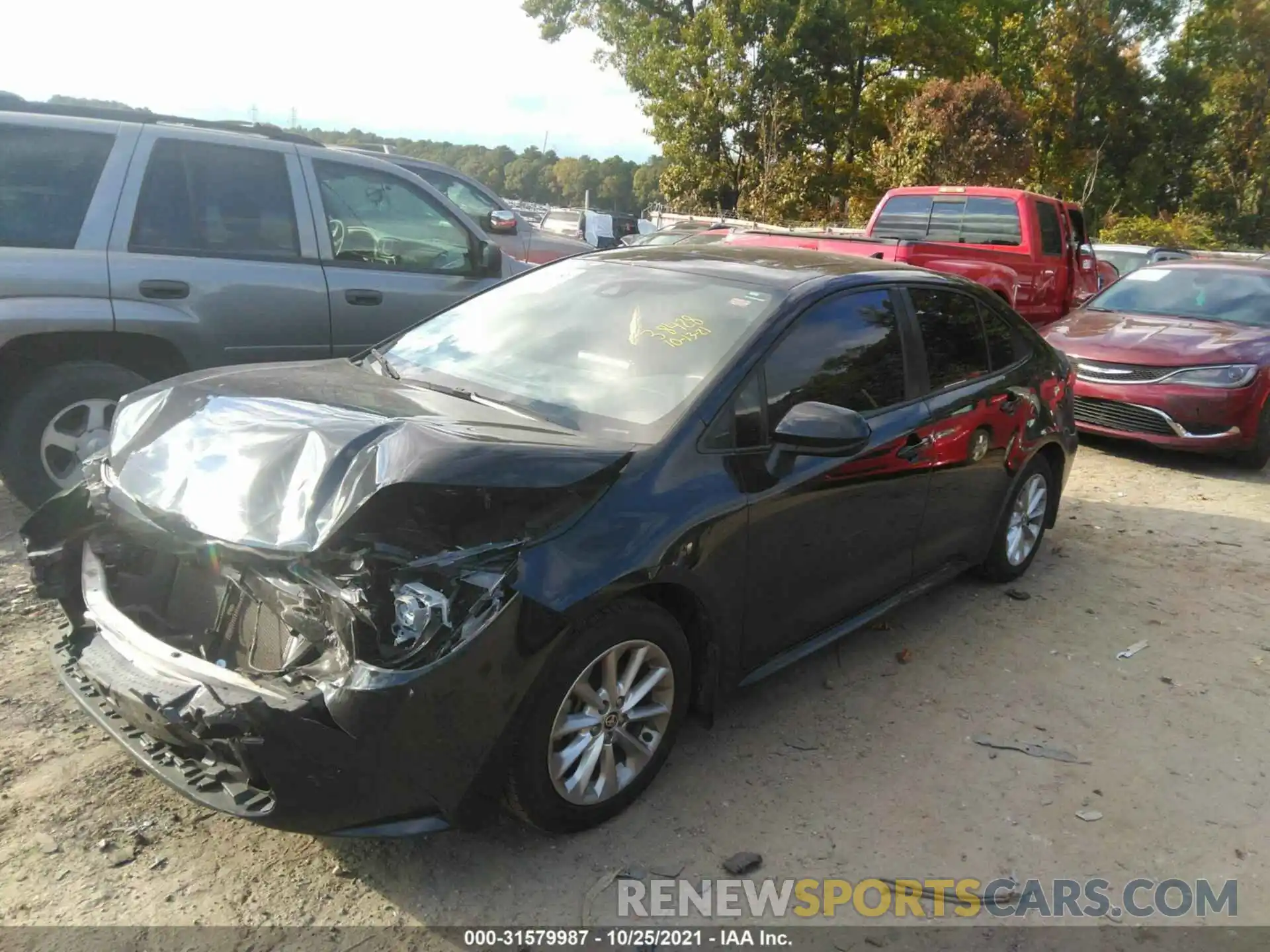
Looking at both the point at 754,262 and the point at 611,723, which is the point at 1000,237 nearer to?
the point at 754,262

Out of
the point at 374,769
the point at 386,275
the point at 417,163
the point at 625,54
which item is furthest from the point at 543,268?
the point at 625,54

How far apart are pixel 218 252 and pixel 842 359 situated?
3.40 meters

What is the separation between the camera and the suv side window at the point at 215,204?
485 cm

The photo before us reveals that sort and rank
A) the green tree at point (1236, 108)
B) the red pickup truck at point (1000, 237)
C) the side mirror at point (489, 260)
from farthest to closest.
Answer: the green tree at point (1236, 108) < the red pickup truck at point (1000, 237) < the side mirror at point (489, 260)

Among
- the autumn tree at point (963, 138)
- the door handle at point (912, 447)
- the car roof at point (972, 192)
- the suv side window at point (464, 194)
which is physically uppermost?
the autumn tree at point (963, 138)

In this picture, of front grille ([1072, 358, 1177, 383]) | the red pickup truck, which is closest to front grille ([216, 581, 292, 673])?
front grille ([1072, 358, 1177, 383])

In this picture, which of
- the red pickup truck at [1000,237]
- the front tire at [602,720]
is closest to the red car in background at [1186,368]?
the red pickup truck at [1000,237]

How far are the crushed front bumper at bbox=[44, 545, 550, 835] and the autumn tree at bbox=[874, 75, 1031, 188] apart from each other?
68.8 ft

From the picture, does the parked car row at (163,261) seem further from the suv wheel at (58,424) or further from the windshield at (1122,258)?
the windshield at (1122,258)

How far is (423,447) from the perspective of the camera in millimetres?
2465

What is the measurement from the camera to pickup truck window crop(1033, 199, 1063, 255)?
10.9m

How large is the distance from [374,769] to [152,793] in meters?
1.07

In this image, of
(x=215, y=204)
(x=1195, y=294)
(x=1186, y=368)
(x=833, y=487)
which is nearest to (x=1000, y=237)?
(x=1195, y=294)

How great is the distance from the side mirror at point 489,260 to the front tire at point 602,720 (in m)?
3.81
